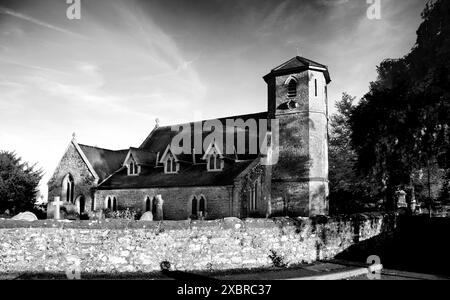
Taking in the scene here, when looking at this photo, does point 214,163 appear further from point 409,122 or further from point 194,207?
point 409,122

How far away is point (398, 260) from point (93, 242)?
1333cm

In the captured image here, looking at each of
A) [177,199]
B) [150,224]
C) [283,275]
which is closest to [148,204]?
[177,199]

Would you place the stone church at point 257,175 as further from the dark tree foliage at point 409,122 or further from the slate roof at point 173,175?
the dark tree foliage at point 409,122

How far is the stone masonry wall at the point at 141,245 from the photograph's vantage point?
13430 mm

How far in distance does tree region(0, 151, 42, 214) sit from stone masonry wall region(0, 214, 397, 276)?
25.8 m

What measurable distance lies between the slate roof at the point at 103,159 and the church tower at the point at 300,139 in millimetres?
16162

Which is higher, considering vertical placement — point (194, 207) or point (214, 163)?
point (214, 163)

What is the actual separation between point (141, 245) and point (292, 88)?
20.8 metres

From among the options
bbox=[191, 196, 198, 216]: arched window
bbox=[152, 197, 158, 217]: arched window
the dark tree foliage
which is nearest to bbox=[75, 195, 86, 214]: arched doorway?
bbox=[152, 197, 158, 217]: arched window

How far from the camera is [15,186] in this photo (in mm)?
36281
